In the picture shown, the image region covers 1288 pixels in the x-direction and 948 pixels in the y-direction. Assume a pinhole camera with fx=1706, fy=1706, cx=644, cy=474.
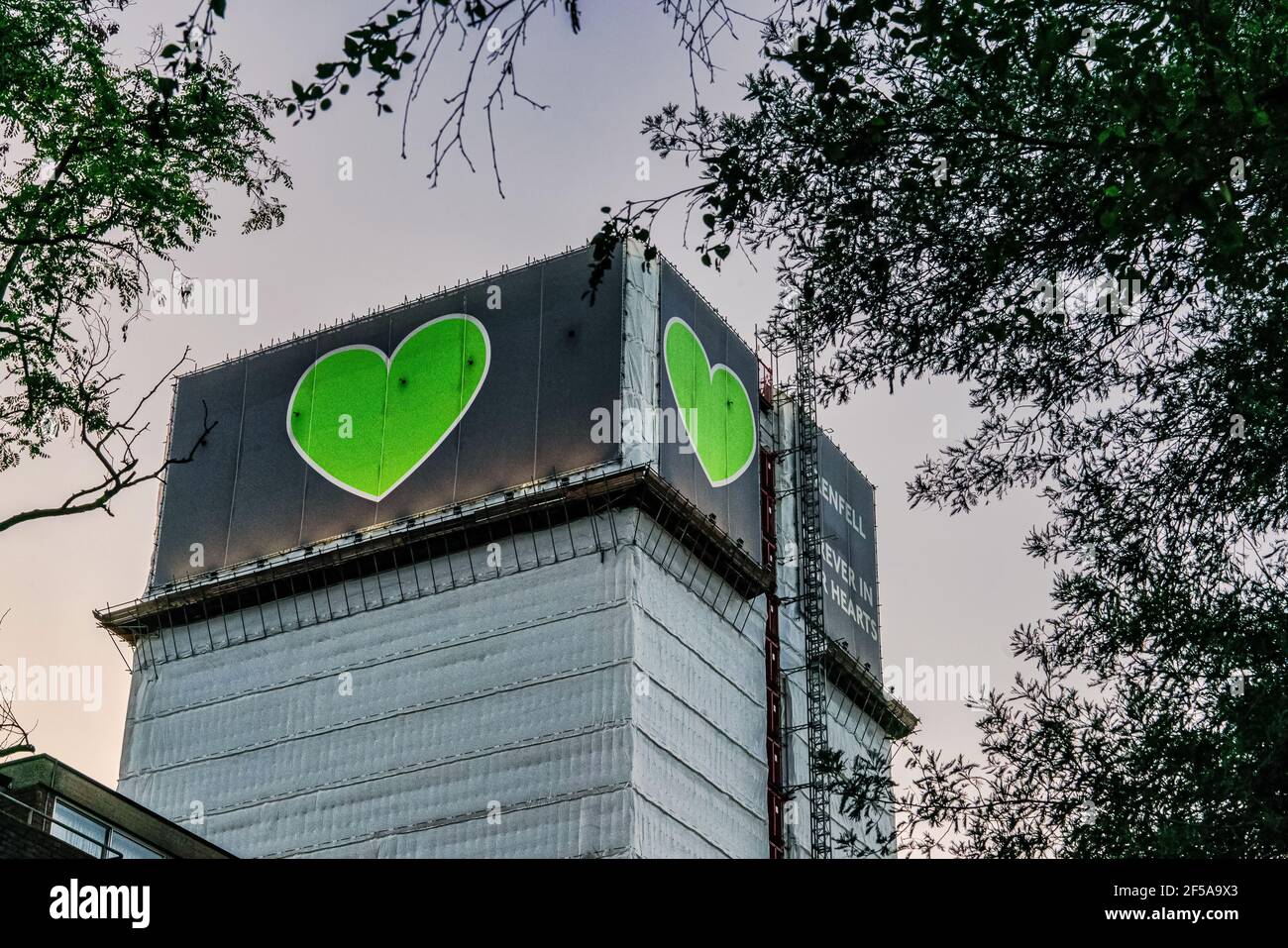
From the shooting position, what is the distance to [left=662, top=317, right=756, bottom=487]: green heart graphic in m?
81.9

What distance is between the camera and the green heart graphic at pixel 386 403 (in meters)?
81.9

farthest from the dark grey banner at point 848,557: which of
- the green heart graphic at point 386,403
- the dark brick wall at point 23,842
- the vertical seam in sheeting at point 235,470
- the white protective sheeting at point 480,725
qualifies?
the dark brick wall at point 23,842

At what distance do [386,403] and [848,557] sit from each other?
2846 centimetres

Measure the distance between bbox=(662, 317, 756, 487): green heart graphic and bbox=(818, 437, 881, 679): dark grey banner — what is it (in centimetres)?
819

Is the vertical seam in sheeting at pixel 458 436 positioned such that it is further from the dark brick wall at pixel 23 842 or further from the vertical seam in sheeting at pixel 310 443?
the dark brick wall at pixel 23 842

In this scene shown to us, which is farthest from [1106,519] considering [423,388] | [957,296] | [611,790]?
[423,388]

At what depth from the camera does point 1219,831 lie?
14.8 meters

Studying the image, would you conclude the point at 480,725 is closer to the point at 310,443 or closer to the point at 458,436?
the point at 458,436

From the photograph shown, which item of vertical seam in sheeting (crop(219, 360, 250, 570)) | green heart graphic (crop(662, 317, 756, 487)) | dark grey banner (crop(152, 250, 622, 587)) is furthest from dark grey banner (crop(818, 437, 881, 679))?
vertical seam in sheeting (crop(219, 360, 250, 570))

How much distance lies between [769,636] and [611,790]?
18243 mm

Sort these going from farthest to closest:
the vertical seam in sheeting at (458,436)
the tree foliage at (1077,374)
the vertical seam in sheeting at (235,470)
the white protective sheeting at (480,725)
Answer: the vertical seam in sheeting at (235,470) < the vertical seam in sheeting at (458,436) < the white protective sheeting at (480,725) < the tree foliage at (1077,374)

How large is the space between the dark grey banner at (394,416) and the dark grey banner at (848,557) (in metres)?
18.8

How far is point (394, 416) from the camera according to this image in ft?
273
